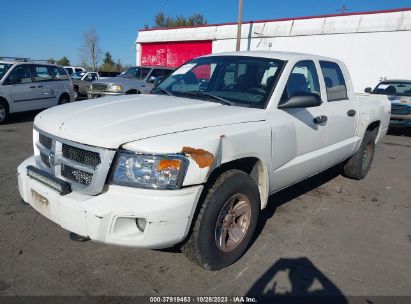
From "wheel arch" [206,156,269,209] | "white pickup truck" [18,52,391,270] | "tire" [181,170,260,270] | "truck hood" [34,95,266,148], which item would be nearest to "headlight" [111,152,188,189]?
"white pickup truck" [18,52,391,270]

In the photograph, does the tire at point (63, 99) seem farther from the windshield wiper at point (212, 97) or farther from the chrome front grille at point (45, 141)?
the chrome front grille at point (45, 141)

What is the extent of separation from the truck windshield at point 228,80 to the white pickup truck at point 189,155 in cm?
1

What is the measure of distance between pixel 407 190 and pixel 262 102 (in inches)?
140

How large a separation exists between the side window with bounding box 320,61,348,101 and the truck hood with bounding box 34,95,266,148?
1.65 metres

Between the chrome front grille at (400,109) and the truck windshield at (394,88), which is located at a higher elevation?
the truck windshield at (394,88)

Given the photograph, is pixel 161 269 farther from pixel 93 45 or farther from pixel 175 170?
pixel 93 45

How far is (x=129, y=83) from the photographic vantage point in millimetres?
11875

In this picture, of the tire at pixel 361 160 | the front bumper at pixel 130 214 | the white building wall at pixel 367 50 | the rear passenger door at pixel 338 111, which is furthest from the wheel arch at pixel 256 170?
the white building wall at pixel 367 50

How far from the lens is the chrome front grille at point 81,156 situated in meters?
2.48

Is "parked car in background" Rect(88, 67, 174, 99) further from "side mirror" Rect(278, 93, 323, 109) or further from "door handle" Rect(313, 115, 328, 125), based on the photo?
"side mirror" Rect(278, 93, 323, 109)

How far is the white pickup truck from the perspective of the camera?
2412 millimetres

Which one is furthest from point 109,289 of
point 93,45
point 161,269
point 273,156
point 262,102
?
point 93,45

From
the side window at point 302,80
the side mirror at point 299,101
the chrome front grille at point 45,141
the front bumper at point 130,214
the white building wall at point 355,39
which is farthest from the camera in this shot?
the white building wall at point 355,39

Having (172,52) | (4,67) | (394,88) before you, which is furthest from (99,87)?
(172,52)
